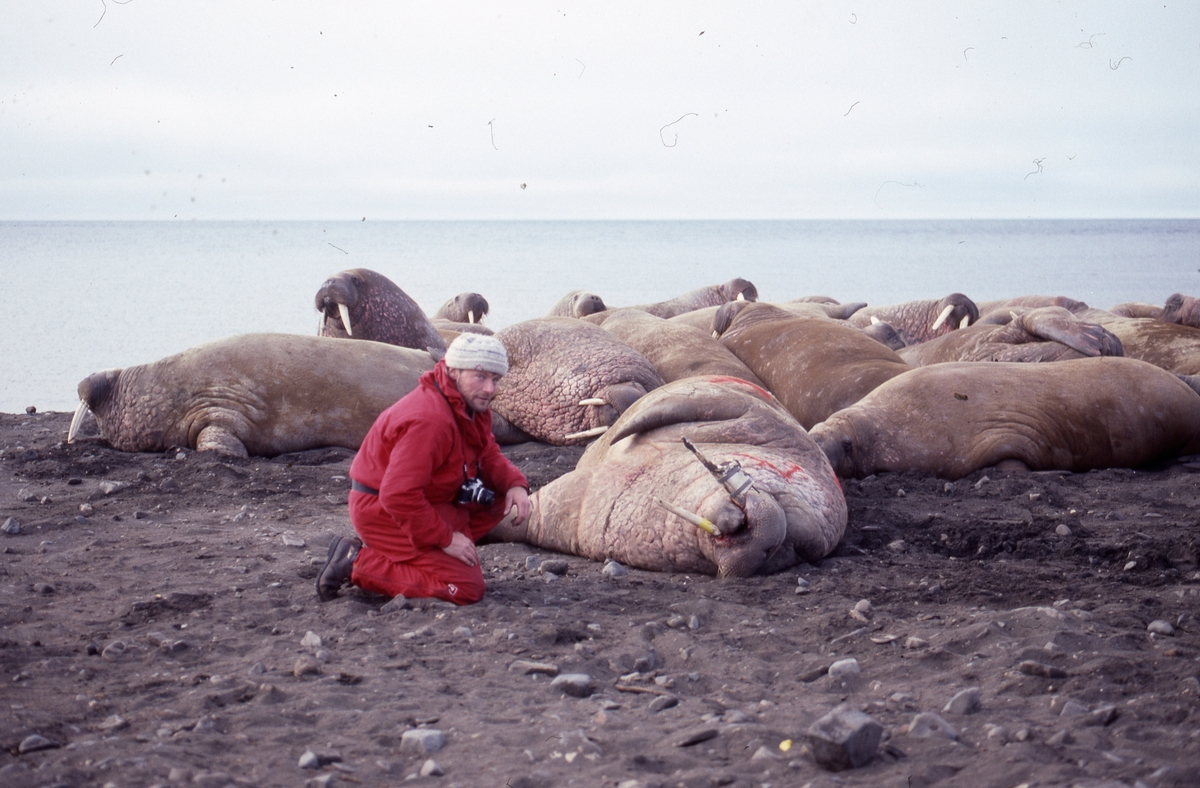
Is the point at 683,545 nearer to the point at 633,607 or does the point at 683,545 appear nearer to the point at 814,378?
the point at 633,607

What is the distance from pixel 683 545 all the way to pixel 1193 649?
6.34ft

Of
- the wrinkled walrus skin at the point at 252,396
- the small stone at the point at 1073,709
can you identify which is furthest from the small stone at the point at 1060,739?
the wrinkled walrus skin at the point at 252,396

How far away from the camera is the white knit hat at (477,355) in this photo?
4.04 metres

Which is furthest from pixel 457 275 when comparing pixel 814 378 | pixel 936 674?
pixel 936 674

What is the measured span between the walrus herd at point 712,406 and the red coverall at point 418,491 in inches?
36.0

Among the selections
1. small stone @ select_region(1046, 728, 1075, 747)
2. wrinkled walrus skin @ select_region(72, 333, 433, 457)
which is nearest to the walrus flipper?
wrinkled walrus skin @ select_region(72, 333, 433, 457)

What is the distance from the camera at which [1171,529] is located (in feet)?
17.0

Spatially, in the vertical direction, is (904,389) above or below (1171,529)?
above

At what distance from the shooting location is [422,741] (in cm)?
285

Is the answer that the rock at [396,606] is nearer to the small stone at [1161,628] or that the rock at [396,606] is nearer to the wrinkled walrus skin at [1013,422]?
the small stone at [1161,628]

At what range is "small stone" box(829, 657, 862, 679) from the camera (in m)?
3.36

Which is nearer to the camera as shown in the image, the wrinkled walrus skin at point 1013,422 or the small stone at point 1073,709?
the small stone at point 1073,709

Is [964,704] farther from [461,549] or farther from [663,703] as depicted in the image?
[461,549]

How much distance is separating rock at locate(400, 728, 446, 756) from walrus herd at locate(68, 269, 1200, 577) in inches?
69.4
